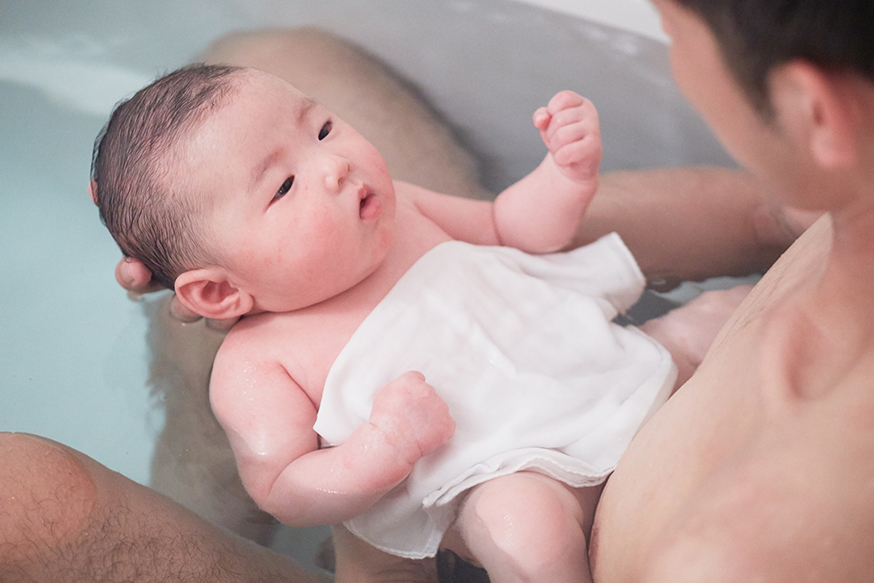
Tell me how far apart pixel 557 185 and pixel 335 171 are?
1.02 ft

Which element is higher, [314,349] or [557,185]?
[557,185]

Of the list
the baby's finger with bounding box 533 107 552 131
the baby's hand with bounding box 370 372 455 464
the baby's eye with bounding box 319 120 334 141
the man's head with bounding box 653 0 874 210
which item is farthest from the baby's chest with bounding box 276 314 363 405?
the man's head with bounding box 653 0 874 210

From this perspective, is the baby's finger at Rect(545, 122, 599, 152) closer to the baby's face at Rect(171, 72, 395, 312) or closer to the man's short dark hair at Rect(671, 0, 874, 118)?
the baby's face at Rect(171, 72, 395, 312)

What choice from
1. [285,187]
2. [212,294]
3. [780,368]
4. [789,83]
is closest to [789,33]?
[789,83]

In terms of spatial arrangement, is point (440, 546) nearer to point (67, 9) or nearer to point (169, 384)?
point (169, 384)

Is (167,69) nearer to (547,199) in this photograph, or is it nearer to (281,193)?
(281,193)

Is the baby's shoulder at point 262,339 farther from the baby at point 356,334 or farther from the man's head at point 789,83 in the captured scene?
the man's head at point 789,83

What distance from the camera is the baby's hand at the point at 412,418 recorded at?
701 mm

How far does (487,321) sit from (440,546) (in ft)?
0.88

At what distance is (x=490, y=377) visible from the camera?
786mm

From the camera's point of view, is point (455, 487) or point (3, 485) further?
point (455, 487)

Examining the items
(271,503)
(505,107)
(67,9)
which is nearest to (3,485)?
(271,503)

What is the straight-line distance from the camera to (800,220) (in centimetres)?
96

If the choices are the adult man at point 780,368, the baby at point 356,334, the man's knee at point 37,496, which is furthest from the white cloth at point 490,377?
the man's knee at point 37,496
